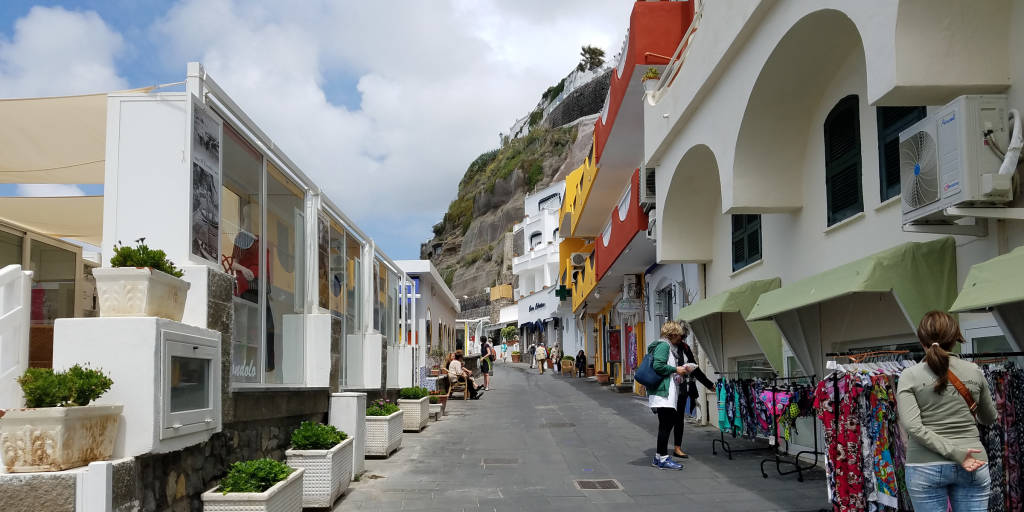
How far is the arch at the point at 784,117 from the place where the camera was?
26.9 ft

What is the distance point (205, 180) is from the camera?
596 cm

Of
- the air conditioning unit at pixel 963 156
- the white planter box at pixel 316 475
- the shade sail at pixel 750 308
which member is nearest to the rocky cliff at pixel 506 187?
the shade sail at pixel 750 308

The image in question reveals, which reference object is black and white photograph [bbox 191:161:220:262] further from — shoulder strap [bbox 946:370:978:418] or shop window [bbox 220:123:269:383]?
shoulder strap [bbox 946:370:978:418]

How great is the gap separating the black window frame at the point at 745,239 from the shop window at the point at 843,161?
2.43 metres

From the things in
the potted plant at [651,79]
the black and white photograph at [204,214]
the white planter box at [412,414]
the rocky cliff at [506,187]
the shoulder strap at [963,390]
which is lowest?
the white planter box at [412,414]

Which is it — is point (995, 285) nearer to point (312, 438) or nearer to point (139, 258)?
point (139, 258)

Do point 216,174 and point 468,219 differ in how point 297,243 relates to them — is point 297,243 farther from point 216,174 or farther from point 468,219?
point 468,219

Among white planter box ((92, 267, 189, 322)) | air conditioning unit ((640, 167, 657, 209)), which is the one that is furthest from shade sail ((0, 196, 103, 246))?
air conditioning unit ((640, 167, 657, 209))

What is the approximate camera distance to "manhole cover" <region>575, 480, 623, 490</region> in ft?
27.9

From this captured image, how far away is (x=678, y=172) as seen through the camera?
1258 centimetres

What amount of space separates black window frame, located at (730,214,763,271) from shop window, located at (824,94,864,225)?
2.43 meters

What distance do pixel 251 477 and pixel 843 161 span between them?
6.65 metres

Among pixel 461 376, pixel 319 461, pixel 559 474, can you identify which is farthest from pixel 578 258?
pixel 319 461

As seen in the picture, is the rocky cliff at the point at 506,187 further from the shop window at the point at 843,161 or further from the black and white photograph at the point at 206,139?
the black and white photograph at the point at 206,139
